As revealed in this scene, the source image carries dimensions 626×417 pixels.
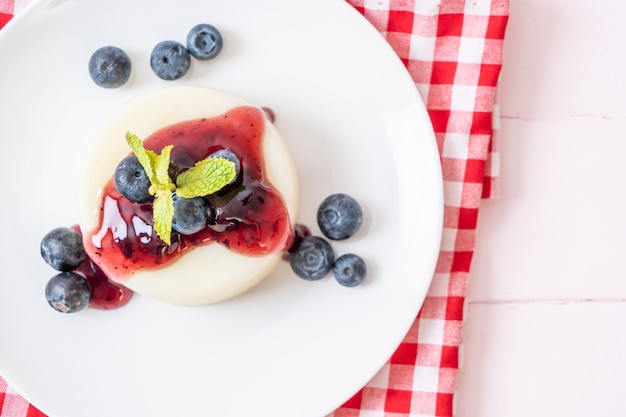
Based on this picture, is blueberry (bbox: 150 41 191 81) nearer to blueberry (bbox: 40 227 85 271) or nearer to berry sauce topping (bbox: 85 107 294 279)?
berry sauce topping (bbox: 85 107 294 279)

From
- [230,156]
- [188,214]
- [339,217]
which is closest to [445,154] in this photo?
[339,217]

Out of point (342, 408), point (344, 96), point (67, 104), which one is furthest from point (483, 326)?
point (67, 104)

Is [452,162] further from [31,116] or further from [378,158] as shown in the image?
[31,116]

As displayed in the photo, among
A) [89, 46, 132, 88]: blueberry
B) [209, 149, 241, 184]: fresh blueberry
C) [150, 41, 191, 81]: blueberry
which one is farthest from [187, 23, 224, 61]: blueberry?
[209, 149, 241, 184]: fresh blueberry

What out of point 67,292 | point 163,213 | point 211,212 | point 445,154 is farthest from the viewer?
point 445,154

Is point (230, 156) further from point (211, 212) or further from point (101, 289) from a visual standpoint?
point (101, 289)

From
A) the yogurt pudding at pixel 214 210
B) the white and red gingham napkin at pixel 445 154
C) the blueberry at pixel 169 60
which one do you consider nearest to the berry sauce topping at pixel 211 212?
the yogurt pudding at pixel 214 210
